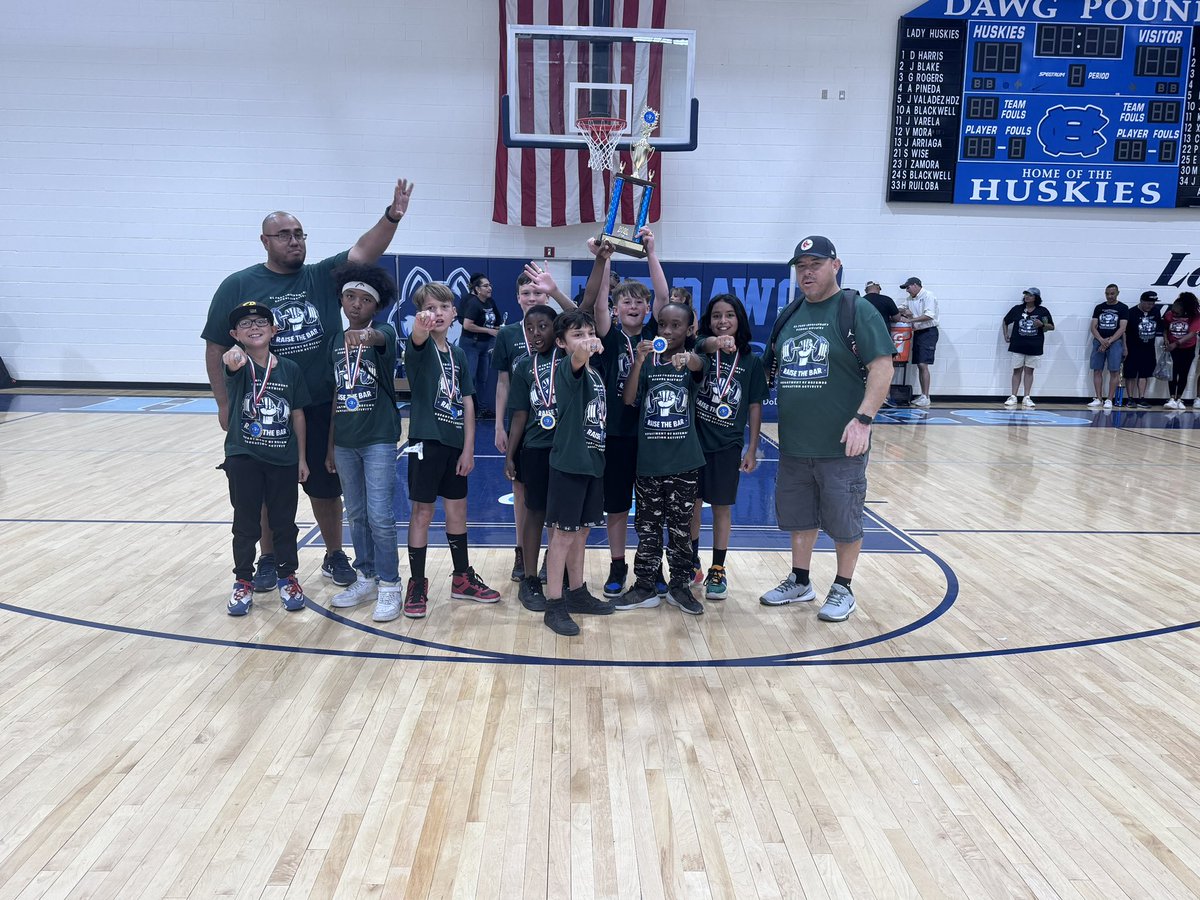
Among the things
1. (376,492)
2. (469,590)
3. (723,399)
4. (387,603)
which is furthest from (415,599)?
(723,399)

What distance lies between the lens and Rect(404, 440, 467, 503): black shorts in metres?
3.85

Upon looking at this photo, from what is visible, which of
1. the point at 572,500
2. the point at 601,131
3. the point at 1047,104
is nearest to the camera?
the point at 572,500

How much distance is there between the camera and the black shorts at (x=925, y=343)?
11906mm

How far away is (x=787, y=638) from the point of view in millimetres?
3787

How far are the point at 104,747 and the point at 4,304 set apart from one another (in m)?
11.4

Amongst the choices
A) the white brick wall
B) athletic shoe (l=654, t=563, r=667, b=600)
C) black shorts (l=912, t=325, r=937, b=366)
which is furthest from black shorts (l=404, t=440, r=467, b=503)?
black shorts (l=912, t=325, r=937, b=366)

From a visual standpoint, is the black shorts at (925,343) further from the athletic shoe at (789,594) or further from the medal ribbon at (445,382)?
the medal ribbon at (445,382)

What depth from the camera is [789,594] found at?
13.8 ft

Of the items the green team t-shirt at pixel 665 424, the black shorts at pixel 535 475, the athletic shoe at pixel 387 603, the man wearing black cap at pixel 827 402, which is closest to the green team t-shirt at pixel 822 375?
the man wearing black cap at pixel 827 402

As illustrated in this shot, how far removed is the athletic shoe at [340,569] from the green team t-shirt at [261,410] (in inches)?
26.7

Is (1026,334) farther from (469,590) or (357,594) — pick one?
(357,594)

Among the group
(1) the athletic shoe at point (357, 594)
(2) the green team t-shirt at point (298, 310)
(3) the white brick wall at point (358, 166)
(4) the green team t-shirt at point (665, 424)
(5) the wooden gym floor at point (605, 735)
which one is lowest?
(5) the wooden gym floor at point (605, 735)

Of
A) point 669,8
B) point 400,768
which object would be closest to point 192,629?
point 400,768

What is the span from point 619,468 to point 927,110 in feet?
32.0
